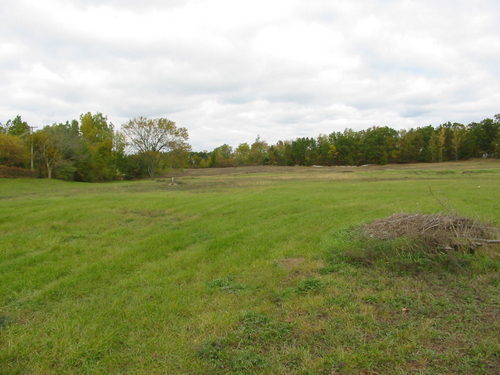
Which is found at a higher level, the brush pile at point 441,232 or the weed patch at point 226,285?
the brush pile at point 441,232

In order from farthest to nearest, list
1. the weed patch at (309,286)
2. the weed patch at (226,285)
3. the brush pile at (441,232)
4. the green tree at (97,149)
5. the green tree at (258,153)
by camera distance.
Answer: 1. the green tree at (258,153)
2. the green tree at (97,149)
3. the brush pile at (441,232)
4. the weed patch at (226,285)
5. the weed patch at (309,286)

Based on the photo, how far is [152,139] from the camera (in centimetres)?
5325

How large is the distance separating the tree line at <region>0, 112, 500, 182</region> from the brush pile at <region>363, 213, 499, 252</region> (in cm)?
4528

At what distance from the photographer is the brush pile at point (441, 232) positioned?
6.15m

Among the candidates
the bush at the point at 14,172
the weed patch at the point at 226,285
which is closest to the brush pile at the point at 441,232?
the weed patch at the point at 226,285

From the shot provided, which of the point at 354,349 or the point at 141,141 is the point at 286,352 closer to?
the point at 354,349

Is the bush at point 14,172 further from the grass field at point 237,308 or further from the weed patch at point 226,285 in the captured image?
the weed patch at point 226,285

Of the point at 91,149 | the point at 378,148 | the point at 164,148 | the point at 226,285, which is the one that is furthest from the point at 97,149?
the point at 378,148

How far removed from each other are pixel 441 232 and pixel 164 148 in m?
51.3

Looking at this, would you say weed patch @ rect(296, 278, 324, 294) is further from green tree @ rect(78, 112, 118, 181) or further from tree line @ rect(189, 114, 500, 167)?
tree line @ rect(189, 114, 500, 167)

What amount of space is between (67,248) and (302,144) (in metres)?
86.2

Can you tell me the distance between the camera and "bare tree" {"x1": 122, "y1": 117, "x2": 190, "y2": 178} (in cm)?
5266

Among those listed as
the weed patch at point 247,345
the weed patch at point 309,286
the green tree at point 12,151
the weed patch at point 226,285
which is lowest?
the weed patch at point 247,345

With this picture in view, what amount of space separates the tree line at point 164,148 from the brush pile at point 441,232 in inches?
1782
